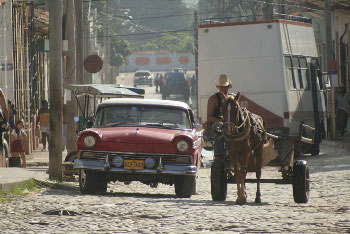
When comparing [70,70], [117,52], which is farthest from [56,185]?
[117,52]

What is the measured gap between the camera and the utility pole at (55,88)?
17109 mm

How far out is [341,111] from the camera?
107 ft

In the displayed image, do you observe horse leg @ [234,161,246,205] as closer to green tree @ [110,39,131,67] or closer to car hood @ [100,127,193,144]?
car hood @ [100,127,193,144]

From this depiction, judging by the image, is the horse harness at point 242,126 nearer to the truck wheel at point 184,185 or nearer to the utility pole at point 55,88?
the truck wheel at point 184,185

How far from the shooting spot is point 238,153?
13.3 m

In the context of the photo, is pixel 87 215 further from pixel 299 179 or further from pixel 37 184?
pixel 37 184

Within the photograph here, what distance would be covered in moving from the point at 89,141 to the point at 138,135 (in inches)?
30.9

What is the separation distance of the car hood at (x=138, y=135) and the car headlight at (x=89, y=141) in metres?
0.16

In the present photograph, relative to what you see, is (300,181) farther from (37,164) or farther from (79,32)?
(79,32)

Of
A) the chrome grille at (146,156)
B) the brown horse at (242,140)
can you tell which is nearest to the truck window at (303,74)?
the chrome grille at (146,156)

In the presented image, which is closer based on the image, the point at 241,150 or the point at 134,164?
the point at 241,150

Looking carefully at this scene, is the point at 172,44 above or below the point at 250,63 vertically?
above

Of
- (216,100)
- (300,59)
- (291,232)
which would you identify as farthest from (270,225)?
(300,59)

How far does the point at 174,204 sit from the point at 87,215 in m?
2.11
